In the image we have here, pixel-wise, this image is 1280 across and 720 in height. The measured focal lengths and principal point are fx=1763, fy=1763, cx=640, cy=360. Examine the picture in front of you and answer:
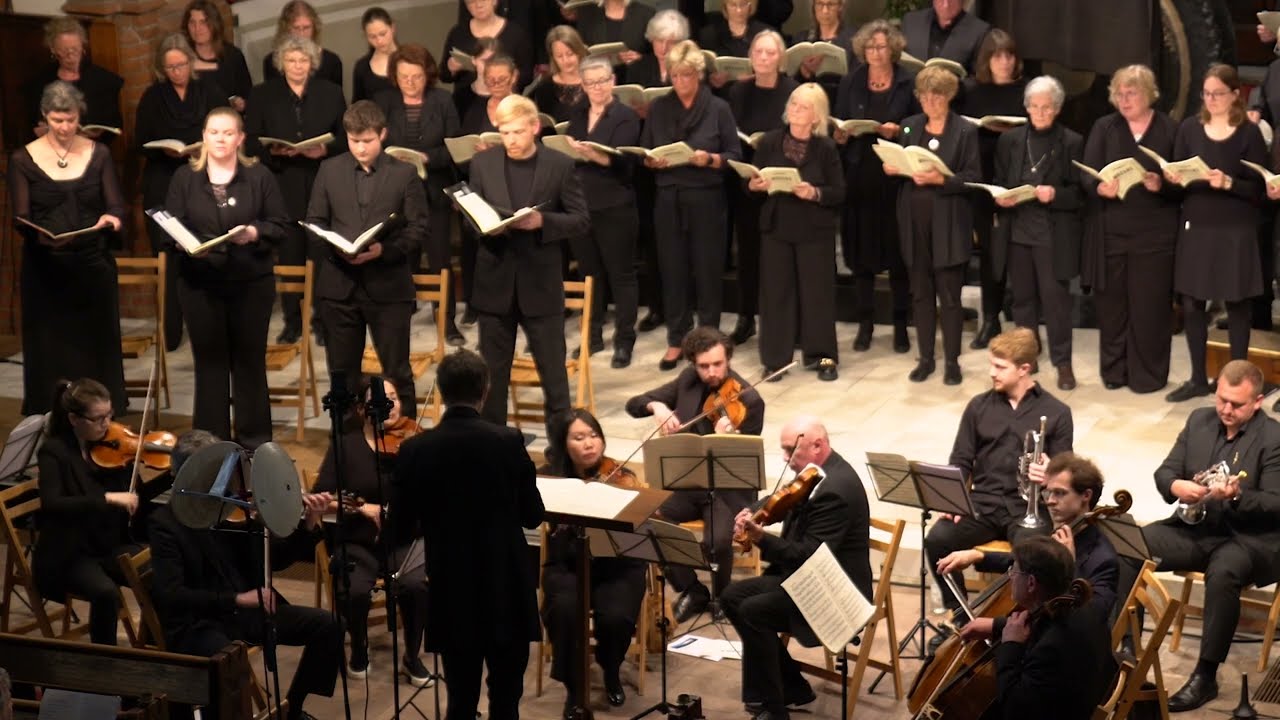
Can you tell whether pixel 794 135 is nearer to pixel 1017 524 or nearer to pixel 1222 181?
pixel 1222 181

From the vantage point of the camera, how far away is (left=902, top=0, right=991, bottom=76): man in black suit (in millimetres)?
9711

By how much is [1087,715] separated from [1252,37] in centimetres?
807

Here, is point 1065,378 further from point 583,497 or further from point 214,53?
point 214,53

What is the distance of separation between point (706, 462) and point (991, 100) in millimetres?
3983

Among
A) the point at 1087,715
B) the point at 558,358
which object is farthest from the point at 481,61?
the point at 1087,715

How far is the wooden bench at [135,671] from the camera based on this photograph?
4809 millimetres

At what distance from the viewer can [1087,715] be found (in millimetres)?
5055

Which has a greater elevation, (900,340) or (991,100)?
(991,100)

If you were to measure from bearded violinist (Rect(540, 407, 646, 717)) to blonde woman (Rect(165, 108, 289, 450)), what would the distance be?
83.0 inches

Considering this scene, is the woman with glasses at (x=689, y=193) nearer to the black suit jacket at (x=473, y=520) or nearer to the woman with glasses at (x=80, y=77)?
the woman with glasses at (x=80, y=77)

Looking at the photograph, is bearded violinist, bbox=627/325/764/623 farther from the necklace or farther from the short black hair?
the necklace

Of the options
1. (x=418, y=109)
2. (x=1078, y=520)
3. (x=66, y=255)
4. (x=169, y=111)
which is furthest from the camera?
(x=169, y=111)

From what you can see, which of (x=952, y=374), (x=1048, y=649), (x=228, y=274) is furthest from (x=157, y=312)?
(x=1048, y=649)

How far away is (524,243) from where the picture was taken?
802 centimetres
